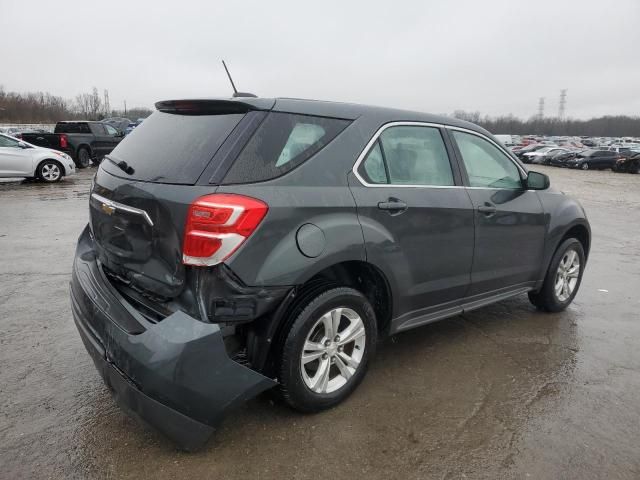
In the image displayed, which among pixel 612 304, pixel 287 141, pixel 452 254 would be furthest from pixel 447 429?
pixel 612 304

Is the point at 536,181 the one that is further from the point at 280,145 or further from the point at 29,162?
the point at 29,162

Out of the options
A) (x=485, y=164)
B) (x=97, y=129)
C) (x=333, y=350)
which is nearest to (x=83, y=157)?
(x=97, y=129)

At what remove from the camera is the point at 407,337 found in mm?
4125

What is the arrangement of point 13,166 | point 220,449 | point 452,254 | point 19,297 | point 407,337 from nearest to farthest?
point 220,449, point 452,254, point 407,337, point 19,297, point 13,166

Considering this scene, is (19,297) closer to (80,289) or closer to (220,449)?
(80,289)

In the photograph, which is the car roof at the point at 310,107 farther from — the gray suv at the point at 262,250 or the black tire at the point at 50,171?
the black tire at the point at 50,171

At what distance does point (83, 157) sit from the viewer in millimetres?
19359

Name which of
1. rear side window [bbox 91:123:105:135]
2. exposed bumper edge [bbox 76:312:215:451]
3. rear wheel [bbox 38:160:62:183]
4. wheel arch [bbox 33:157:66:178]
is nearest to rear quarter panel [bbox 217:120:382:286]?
exposed bumper edge [bbox 76:312:215:451]

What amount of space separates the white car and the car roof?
498 inches

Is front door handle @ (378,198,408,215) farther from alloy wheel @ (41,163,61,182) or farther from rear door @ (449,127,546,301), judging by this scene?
alloy wheel @ (41,163,61,182)

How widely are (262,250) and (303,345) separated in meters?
0.60

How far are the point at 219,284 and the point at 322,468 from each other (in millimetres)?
1048

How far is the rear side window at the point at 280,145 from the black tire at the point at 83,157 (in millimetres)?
18870

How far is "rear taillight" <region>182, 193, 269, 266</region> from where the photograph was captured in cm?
240
